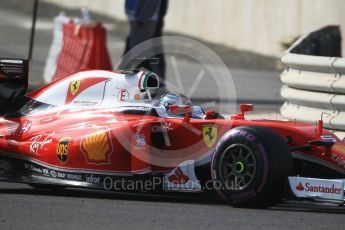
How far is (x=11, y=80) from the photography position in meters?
10.2

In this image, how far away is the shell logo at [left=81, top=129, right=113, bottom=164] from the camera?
8.88m

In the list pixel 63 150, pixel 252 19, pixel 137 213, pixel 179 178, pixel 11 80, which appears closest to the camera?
pixel 137 213

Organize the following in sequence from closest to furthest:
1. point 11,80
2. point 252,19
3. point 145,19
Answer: point 11,80, point 145,19, point 252,19

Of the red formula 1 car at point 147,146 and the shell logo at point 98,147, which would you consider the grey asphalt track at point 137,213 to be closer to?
the red formula 1 car at point 147,146

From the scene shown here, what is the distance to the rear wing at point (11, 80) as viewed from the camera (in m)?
10.1

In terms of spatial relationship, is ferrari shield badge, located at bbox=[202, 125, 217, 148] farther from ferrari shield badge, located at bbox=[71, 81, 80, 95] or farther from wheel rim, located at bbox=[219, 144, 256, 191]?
ferrari shield badge, located at bbox=[71, 81, 80, 95]

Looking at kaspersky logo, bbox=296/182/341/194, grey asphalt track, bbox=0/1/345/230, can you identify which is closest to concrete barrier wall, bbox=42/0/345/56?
grey asphalt track, bbox=0/1/345/230

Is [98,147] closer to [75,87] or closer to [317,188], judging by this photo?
[75,87]

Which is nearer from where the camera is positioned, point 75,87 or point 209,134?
point 209,134

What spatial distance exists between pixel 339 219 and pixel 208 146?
1.36 meters

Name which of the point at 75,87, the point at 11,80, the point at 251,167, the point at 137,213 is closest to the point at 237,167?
the point at 251,167

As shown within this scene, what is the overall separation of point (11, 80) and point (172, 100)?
184 centimetres

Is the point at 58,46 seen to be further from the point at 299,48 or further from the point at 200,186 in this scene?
the point at 200,186

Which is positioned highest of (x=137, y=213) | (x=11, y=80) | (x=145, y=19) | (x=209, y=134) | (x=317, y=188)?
(x=145, y=19)
